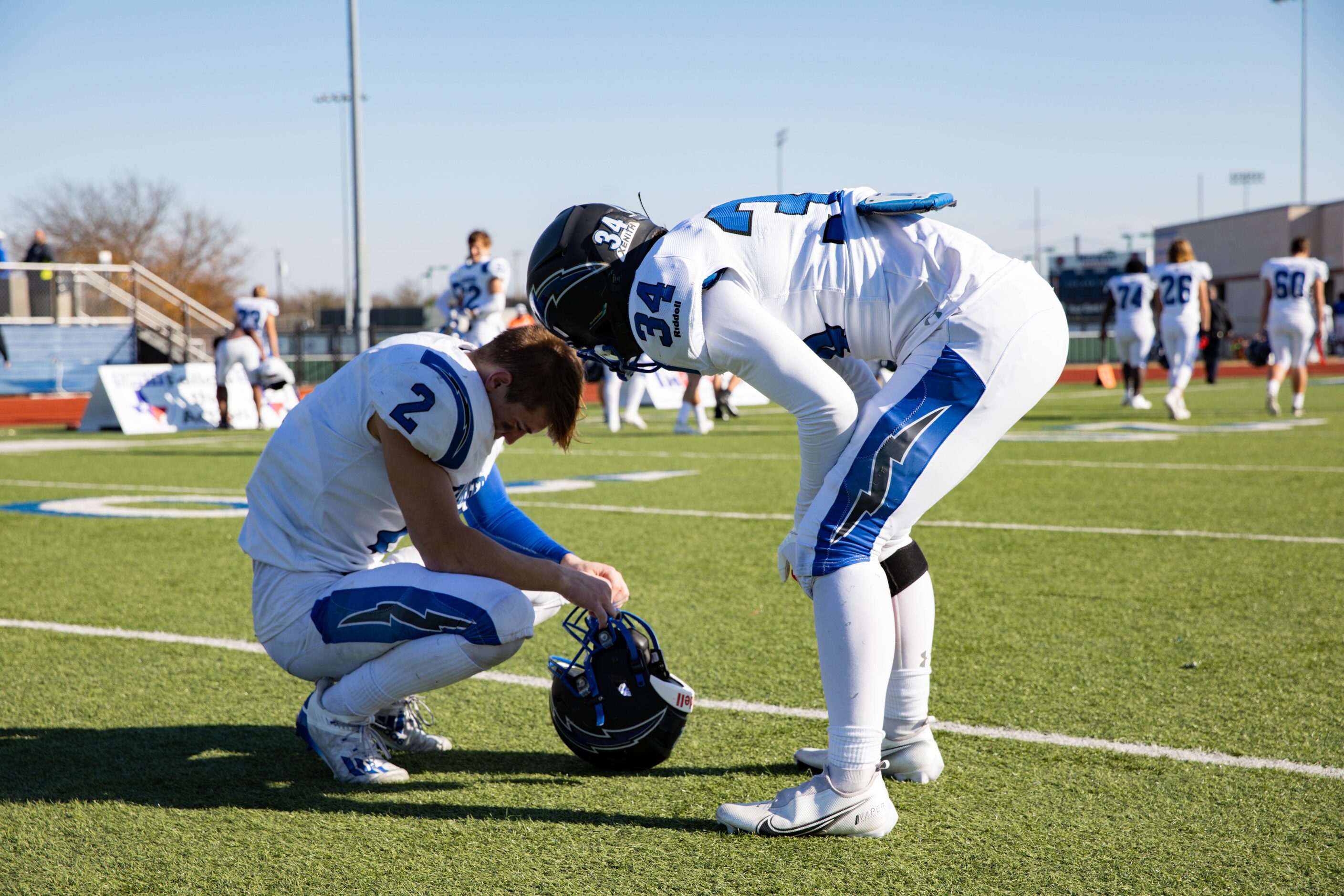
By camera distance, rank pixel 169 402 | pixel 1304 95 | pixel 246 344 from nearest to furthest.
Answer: pixel 246 344 → pixel 169 402 → pixel 1304 95

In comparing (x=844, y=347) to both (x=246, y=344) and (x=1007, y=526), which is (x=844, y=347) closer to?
(x=1007, y=526)

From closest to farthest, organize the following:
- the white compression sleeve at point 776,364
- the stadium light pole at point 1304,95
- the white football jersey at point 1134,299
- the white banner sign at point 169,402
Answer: the white compression sleeve at point 776,364 < the white football jersey at point 1134,299 < the white banner sign at point 169,402 < the stadium light pole at point 1304,95

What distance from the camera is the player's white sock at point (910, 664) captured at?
9.09ft

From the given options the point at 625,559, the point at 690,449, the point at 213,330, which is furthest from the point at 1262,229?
the point at 625,559

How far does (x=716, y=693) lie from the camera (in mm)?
3445

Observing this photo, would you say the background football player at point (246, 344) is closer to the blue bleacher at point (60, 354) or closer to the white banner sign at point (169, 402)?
the white banner sign at point (169, 402)

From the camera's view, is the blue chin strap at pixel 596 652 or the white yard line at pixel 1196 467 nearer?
the blue chin strap at pixel 596 652

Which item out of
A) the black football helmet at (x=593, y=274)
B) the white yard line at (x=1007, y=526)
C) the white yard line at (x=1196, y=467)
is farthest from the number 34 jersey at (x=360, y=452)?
the white yard line at (x=1196, y=467)

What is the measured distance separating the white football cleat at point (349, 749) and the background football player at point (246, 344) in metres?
12.9

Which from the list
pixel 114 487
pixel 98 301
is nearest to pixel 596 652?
pixel 114 487

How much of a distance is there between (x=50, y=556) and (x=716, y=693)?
4.04 m

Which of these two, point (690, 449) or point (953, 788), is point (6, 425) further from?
point (953, 788)

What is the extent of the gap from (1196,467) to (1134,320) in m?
6.92

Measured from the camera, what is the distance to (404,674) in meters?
2.72
